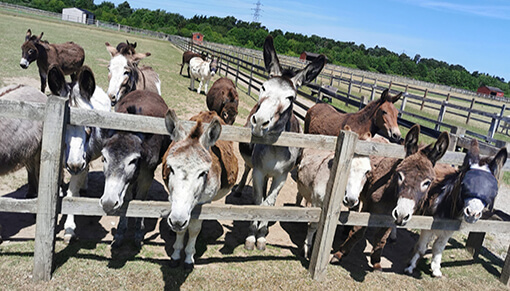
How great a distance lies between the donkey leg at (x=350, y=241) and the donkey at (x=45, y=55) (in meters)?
10.0

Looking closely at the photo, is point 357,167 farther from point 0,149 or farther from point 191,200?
point 0,149

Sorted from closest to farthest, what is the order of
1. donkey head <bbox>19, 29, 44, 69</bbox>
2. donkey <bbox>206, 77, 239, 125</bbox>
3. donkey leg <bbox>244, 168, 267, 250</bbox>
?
donkey leg <bbox>244, 168, 267, 250</bbox>
donkey <bbox>206, 77, 239, 125</bbox>
donkey head <bbox>19, 29, 44, 69</bbox>

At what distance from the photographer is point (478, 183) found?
3652 millimetres

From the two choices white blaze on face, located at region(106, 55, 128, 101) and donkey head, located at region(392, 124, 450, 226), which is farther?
white blaze on face, located at region(106, 55, 128, 101)

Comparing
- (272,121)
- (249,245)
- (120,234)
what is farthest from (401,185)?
(120,234)

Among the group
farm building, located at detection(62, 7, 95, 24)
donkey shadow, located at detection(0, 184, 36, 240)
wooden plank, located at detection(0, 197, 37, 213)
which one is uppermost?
farm building, located at detection(62, 7, 95, 24)

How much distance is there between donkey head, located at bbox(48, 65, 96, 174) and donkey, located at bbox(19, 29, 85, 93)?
305 inches

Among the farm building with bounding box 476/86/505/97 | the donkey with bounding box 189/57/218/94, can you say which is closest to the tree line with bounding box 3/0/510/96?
the farm building with bounding box 476/86/505/97

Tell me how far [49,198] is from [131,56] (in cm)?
513

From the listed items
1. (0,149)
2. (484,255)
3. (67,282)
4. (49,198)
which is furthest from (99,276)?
(484,255)

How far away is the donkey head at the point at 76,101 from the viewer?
11.0ft

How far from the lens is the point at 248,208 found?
143 inches

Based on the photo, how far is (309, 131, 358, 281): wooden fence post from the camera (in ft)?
11.8

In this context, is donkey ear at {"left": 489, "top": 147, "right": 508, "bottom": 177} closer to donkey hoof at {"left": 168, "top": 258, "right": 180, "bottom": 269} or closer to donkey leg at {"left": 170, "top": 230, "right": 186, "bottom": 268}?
donkey leg at {"left": 170, "top": 230, "right": 186, "bottom": 268}
